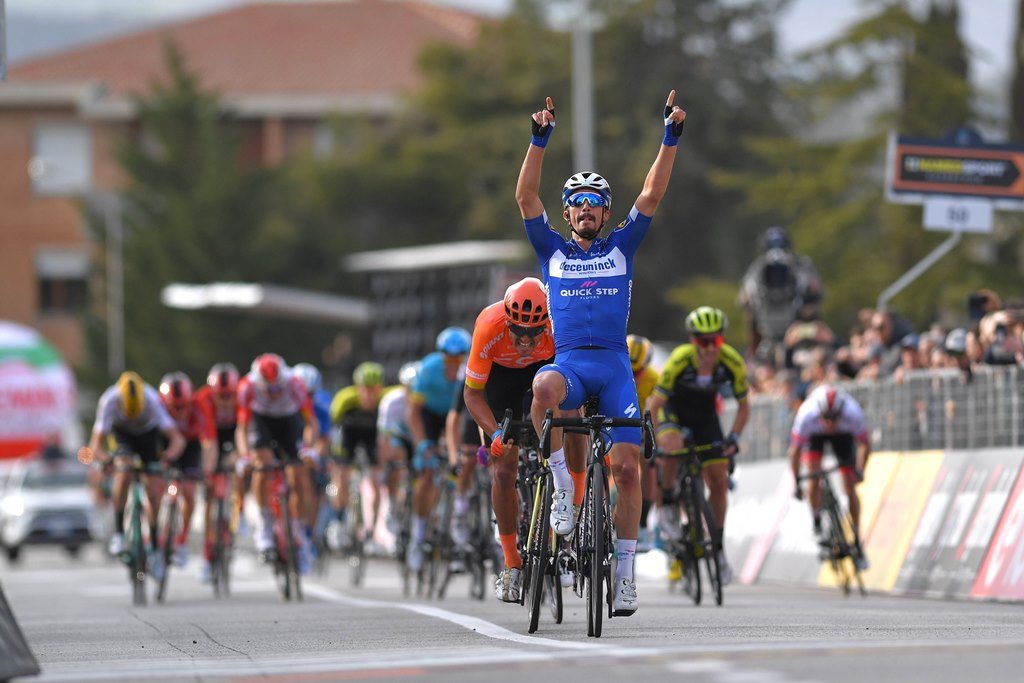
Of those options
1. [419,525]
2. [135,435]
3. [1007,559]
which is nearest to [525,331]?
[1007,559]

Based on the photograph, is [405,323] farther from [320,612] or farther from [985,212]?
[320,612]

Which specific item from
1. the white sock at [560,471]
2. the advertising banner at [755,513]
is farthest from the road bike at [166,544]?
the white sock at [560,471]

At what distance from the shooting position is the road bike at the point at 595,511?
11.5 metres

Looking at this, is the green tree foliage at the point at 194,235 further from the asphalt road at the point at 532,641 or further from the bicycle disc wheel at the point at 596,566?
the bicycle disc wheel at the point at 596,566

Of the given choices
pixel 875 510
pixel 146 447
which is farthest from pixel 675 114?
pixel 146 447

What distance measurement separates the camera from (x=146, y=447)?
2028cm

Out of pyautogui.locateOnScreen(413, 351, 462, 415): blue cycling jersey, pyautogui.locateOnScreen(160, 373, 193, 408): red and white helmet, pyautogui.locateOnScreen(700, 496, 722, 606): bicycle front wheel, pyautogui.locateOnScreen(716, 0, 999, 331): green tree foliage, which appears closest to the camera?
pyautogui.locateOnScreen(700, 496, 722, 606): bicycle front wheel

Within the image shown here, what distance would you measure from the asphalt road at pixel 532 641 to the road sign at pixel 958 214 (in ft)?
14.7

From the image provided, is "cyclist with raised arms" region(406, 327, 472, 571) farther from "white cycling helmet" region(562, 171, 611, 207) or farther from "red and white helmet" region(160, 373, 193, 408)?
"white cycling helmet" region(562, 171, 611, 207)

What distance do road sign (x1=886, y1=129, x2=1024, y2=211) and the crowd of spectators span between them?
3.93 feet

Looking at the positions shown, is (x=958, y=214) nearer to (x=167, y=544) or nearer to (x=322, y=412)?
(x=322, y=412)

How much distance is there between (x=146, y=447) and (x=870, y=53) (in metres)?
16.5

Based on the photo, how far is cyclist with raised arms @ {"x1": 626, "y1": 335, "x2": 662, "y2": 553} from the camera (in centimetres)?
1656

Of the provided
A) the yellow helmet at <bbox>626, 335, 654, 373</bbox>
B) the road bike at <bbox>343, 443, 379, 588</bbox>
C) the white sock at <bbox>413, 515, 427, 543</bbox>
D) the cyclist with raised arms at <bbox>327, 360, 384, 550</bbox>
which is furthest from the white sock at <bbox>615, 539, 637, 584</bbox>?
the cyclist with raised arms at <bbox>327, 360, 384, 550</bbox>
